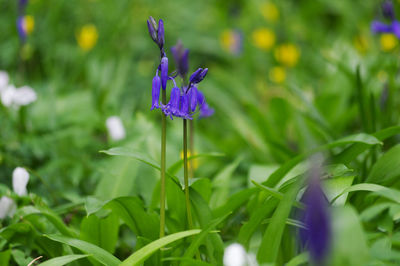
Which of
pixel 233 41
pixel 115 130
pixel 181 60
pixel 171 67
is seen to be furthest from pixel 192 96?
pixel 233 41

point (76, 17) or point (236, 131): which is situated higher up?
point (76, 17)

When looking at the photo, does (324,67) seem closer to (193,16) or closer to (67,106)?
(193,16)

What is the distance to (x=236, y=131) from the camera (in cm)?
399

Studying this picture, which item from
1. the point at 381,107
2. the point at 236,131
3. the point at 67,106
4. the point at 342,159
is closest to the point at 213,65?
the point at 236,131

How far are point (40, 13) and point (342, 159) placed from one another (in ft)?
13.7

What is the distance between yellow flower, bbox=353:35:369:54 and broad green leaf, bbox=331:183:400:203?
3.94m

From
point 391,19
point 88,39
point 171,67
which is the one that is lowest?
point 171,67

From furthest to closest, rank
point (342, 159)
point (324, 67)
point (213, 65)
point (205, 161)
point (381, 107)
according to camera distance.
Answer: point (213, 65) < point (324, 67) < point (205, 161) < point (381, 107) < point (342, 159)

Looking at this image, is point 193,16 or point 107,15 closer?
point 107,15

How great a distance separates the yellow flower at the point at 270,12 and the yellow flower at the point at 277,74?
3.23 ft

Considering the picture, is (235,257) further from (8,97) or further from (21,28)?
(21,28)

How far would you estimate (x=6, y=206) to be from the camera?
2174 mm

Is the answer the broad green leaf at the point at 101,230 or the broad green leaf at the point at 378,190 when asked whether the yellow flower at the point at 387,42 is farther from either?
the broad green leaf at the point at 101,230

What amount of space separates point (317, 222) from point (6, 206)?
1693 millimetres
